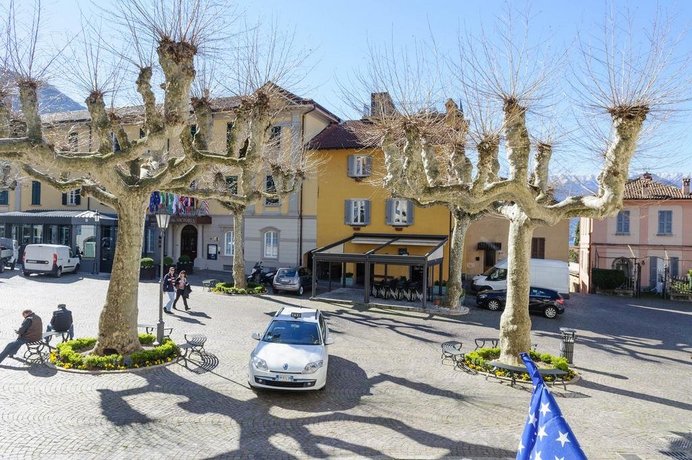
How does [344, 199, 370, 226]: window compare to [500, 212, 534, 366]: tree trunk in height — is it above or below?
above

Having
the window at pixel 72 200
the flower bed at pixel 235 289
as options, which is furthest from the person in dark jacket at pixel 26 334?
the window at pixel 72 200

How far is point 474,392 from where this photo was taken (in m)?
9.98

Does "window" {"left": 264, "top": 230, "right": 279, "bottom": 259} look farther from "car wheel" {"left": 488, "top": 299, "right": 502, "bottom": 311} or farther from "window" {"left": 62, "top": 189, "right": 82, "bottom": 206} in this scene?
"window" {"left": 62, "top": 189, "right": 82, "bottom": 206}

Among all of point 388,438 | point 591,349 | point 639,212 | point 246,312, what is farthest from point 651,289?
point 388,438

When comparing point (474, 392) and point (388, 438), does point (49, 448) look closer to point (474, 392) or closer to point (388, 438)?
point (388, 438)

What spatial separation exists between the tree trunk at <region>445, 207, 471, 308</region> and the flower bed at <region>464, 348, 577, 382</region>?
817cm

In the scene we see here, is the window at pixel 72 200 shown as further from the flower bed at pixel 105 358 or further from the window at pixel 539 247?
the window at pixel 539 247

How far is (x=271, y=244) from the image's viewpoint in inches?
1268

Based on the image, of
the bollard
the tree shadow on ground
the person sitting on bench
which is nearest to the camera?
the tree shadow on ground

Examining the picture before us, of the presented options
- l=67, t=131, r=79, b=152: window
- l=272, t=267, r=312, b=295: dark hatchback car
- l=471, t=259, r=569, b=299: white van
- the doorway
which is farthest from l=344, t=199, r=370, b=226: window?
l=67, t=131, r=79, b=152: window

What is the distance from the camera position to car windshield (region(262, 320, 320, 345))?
10352mm

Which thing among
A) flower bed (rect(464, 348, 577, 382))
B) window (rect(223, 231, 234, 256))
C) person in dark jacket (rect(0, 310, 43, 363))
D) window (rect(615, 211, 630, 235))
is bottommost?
flower bed (rect(464, 348, 577, 382))

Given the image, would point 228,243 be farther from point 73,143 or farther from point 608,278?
point 608,278

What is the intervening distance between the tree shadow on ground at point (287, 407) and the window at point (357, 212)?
743 inches
